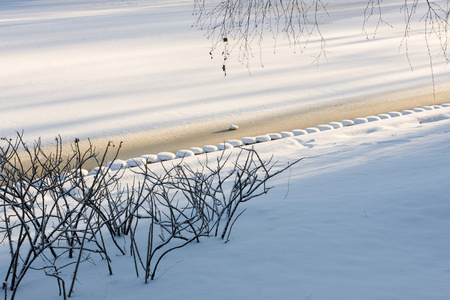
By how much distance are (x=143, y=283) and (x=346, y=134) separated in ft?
11.8

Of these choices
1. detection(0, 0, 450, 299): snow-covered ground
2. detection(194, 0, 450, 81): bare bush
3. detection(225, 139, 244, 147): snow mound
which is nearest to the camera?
detection(0, 0, 450, 299): snow-covered ground

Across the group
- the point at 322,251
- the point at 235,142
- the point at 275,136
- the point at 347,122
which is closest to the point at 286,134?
the point at 275,136

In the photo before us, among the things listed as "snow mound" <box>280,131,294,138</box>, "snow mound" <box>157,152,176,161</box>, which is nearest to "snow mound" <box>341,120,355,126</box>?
"snow mound" <box>280,131,294,138</box>

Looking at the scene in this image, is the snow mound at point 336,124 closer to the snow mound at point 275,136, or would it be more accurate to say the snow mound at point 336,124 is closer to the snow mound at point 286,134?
the snow mound at point 286,134

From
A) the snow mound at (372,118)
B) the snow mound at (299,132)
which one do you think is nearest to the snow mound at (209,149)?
the snow mound at (299,132)

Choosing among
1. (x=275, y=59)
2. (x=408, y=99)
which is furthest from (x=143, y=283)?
(x=275, y=59)

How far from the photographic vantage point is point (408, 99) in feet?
21.9

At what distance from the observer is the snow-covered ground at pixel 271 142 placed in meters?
1.86

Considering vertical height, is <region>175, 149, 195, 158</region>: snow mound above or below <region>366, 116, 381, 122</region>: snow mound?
above

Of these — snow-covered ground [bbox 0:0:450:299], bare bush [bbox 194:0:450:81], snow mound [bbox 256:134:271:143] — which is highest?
bare bush [bbox 194:0:450:81]

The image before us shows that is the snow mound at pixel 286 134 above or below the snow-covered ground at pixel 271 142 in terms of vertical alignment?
below

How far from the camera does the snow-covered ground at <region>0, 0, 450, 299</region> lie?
1857 millimetres

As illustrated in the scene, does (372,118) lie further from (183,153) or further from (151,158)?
(151,158)

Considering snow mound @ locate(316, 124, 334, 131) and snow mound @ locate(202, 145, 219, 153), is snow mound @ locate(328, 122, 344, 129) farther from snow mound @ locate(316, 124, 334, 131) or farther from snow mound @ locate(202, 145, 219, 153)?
snow mound @ locate(202, 145, 219, 153)
